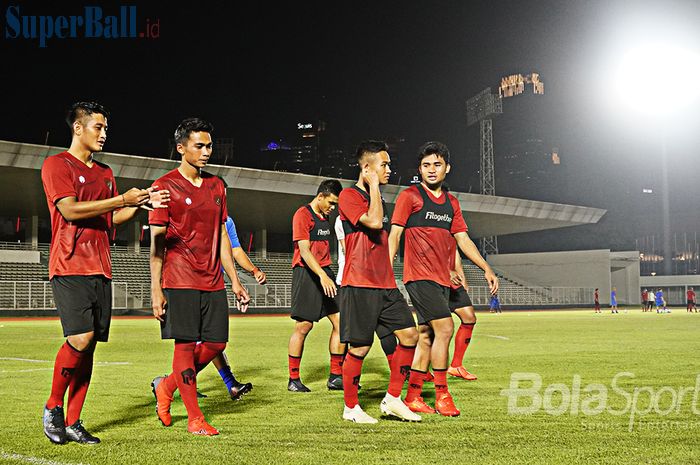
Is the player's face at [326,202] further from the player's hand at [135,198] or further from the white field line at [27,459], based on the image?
the white field line at [27,459]

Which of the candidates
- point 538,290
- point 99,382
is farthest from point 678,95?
point 99,382

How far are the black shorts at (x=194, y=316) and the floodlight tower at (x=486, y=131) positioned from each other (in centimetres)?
5273

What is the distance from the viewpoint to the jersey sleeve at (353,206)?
6035 millimetres

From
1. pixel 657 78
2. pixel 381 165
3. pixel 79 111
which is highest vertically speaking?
pixel 657 78

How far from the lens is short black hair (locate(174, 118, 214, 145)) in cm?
563

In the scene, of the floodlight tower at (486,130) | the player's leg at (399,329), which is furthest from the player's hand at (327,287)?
the floodlight tower at (486,130)

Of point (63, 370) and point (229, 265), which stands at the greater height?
point (229, 265)

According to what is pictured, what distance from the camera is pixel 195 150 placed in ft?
18.4

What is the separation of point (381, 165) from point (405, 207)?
1.90 ft

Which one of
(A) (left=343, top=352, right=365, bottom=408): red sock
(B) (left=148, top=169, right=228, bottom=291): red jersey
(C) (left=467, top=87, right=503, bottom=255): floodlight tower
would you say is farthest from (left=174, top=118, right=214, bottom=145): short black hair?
(C) (left=467, top=87, right=503, bottom=255): floodlight tower

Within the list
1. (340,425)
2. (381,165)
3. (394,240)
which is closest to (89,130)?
(381,165)

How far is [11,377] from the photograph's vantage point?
8836mm

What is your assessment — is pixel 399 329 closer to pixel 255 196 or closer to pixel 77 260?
pixel 77 260

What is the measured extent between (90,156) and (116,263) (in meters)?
37.1
